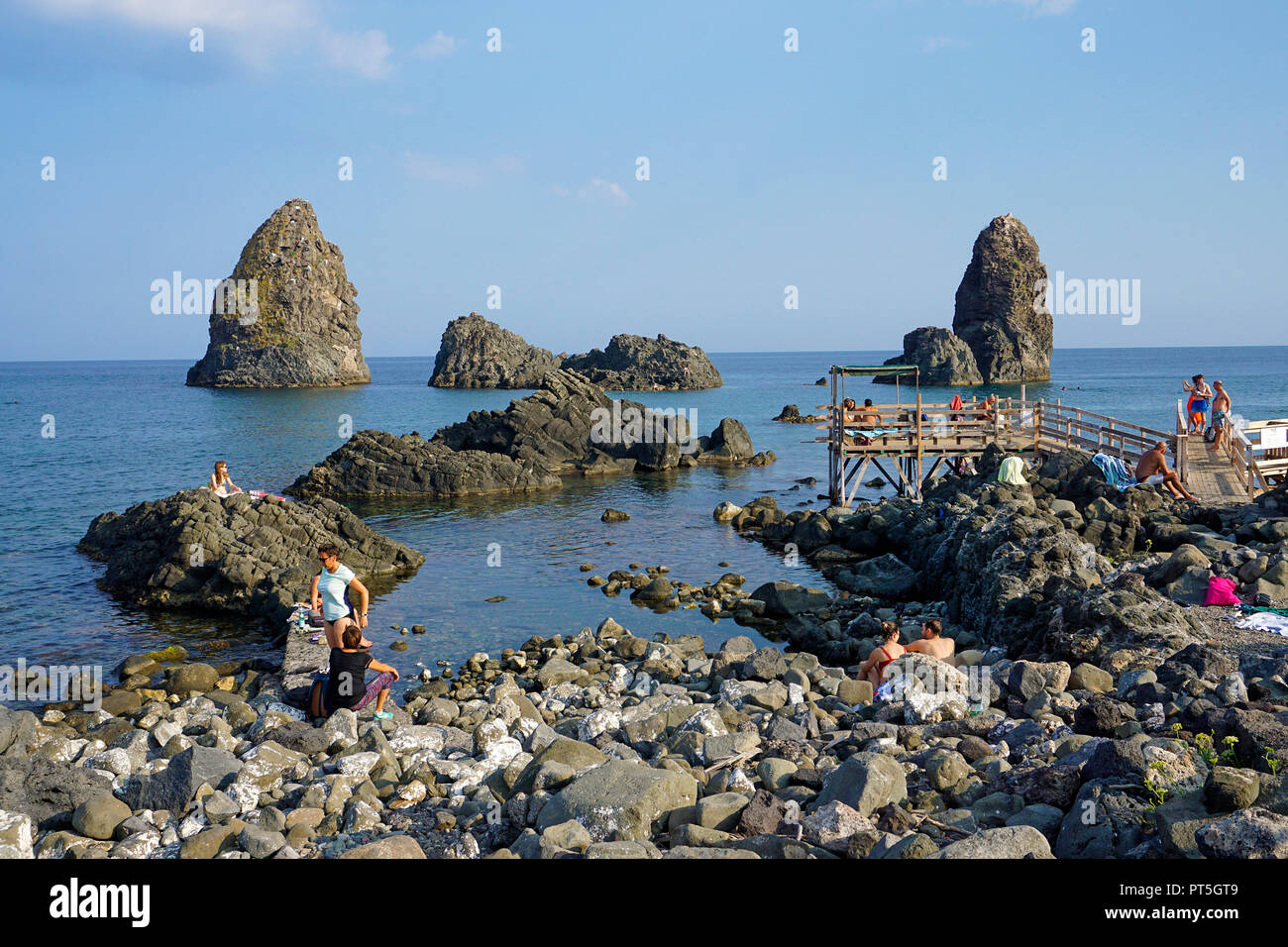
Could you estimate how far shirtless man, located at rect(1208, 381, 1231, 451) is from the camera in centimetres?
2478

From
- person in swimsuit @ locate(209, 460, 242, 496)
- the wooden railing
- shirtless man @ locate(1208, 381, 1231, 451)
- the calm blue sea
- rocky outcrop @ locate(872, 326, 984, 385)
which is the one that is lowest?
the calm blue sea

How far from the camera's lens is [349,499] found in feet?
128

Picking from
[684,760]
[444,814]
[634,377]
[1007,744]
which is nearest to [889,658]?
[1007,744]

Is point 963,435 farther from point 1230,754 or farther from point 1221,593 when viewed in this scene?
point 1230,754

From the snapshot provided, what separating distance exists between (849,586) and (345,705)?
14.2 metres

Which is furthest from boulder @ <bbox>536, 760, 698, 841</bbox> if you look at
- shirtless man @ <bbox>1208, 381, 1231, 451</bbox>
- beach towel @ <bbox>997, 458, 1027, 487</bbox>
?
shirtless man @ <bbox>1208, 381, 1231, 451</bbox>

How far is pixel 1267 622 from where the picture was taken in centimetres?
1345

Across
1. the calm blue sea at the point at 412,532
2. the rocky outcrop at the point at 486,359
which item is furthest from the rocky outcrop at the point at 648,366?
the calm blue sea at the point at 412,532

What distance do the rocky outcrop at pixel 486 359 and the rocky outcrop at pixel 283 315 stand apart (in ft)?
54.9

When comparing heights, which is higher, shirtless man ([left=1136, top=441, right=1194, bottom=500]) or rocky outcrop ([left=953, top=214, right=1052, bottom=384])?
rocky outcrop ([left=953, top=214, right=1052, bottom=384])

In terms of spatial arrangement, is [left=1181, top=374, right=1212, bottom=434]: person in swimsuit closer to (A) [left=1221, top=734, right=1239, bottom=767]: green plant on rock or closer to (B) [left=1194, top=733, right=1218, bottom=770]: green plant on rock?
(B) [left=1194, top=733, right=1218, bottom=770]: green plant on rock

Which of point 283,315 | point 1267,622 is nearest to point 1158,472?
point 1267,622

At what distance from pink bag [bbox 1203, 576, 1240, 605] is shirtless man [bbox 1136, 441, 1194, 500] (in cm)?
812
